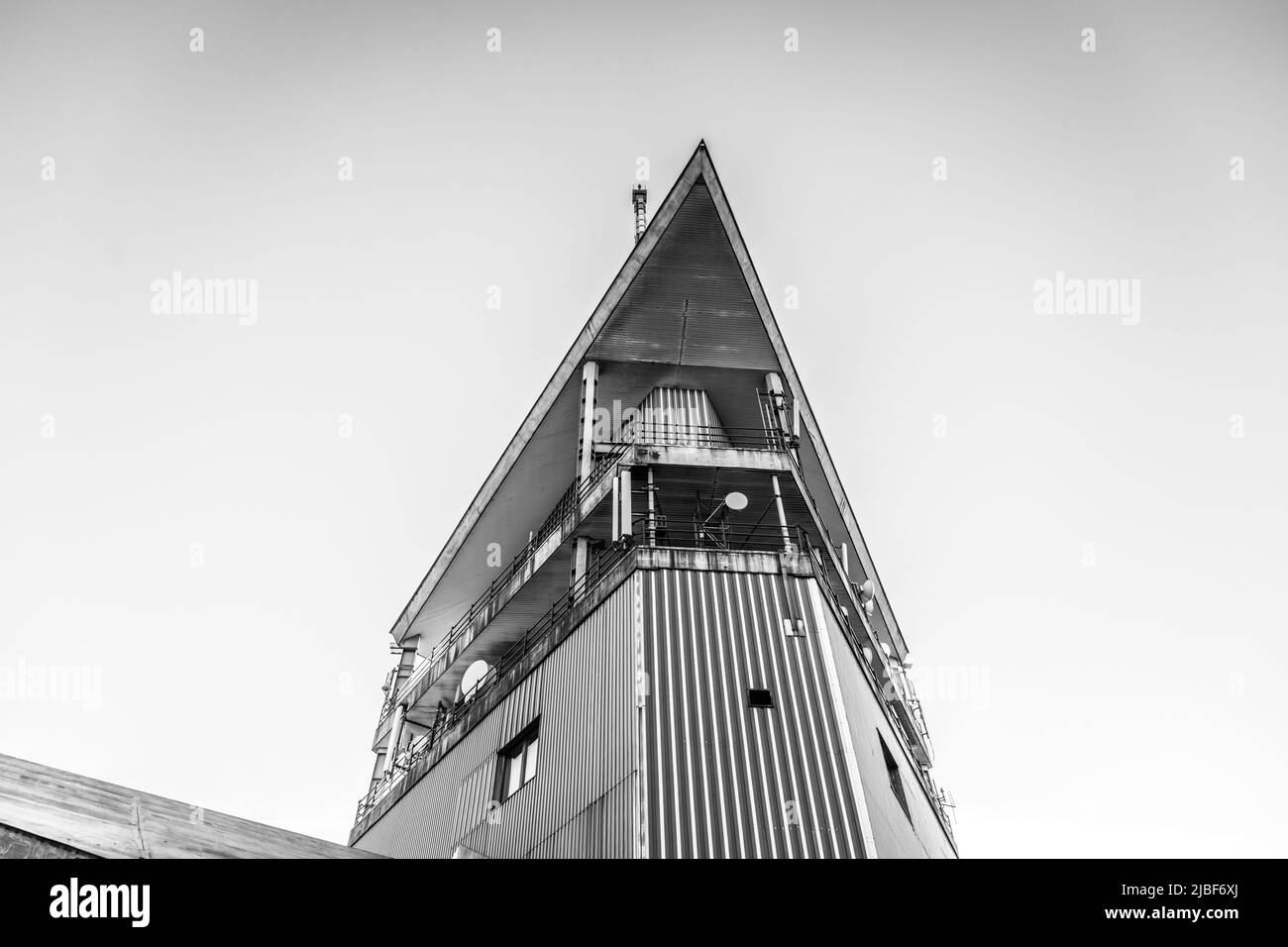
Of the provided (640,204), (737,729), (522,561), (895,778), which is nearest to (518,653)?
(522,561)

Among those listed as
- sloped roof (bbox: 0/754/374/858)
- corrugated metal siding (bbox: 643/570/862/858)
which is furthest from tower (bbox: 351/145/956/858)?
sloped roof (bbox: 0/754/374/858)

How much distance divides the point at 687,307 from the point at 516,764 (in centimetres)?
1290

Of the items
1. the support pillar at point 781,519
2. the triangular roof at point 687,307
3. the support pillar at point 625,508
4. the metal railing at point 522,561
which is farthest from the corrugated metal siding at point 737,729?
the triangular roof at point 687,307

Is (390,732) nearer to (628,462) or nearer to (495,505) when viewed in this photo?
(495,505)

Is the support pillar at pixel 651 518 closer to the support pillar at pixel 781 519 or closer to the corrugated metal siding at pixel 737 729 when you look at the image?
the corrugated metal siding at pixel 737 729

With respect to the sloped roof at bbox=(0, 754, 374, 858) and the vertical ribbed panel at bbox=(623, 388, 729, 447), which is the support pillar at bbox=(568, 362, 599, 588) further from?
the sloped roof at bbox=(0, 754, 374, 858)

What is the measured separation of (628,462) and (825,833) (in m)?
9.47

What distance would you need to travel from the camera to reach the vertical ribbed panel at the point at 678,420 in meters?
22.9

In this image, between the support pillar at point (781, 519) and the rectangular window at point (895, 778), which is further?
the rectangular window at point (895, 778)

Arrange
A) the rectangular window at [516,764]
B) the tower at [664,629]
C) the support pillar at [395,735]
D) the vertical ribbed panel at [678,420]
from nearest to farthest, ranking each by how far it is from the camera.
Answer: the tower at [664,629], the rectangular window at [516,764], the vertical ribbed panel at [678,420], the support pillar at [395,735]

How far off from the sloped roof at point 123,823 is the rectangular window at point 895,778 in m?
13.5
